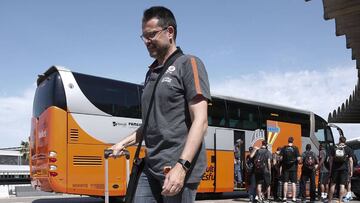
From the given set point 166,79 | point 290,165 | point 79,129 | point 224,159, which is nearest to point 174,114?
point 166,79

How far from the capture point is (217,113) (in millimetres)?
15516

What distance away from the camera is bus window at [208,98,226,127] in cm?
1530

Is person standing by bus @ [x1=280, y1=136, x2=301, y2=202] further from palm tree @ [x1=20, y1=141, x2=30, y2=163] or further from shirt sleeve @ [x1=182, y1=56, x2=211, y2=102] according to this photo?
palm tree @ [x1=20, y1=141, x2=30, y2=163]

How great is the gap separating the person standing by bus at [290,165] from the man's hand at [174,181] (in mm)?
11707

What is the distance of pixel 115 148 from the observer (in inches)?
135

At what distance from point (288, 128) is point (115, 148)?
15.1 metres

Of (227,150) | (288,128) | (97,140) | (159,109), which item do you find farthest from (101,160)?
(159,109)

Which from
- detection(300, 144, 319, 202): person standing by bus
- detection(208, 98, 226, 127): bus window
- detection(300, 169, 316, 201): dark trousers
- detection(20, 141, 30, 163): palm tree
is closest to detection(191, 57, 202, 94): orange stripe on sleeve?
detection(300, 144, 319, 202): person standing by bus

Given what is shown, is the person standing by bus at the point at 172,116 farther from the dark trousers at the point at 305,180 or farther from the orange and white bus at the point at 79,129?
the dark trousers at the point at 305,180

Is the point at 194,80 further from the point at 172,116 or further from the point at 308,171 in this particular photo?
the point at 308,171

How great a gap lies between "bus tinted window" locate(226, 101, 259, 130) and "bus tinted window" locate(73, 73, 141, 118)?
3.90 metres

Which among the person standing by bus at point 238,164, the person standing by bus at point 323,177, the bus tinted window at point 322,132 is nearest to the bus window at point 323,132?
the bus tinted window at point 322,132

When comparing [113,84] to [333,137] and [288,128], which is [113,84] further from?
[333,137]

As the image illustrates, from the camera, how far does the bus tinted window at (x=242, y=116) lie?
52.5 ft
